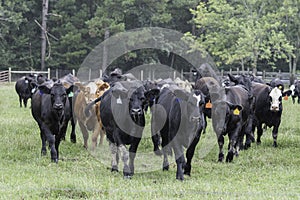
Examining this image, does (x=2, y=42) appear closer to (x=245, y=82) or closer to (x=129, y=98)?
(x=245, y=82)

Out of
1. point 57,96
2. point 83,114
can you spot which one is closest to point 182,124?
point 57,96

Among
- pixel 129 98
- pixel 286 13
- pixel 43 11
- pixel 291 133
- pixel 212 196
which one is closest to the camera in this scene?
pixel 212 196

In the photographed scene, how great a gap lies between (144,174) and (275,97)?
573 centimetres

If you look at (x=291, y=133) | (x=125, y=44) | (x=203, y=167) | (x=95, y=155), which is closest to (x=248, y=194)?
(x=203, y=167)

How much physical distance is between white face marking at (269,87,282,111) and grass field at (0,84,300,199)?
900mm

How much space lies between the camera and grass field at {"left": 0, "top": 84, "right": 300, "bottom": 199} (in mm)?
8062

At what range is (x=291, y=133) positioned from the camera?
16.3m

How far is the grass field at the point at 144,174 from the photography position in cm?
806

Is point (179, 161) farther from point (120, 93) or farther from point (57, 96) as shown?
point (57, 96)

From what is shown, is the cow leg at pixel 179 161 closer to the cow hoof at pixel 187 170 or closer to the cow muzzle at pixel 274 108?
the cow hoof at pixel 187 170

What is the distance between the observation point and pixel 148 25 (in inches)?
1892

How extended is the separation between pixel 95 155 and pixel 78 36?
1375 inches

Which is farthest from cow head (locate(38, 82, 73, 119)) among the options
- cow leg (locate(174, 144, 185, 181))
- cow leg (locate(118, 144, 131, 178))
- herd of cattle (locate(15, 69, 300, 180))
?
cow leg (locate(174, 144, 185, 181))

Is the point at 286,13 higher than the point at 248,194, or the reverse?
the point at 286,13
